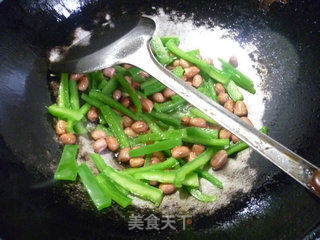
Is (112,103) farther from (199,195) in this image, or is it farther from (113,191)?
(199,195)

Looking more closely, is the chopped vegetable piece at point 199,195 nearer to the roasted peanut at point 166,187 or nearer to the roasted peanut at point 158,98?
the roasted peanut at point 166,187

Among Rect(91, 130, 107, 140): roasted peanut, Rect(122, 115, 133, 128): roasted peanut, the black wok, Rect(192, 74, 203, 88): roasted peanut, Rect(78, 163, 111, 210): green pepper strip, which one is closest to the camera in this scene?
the black wok

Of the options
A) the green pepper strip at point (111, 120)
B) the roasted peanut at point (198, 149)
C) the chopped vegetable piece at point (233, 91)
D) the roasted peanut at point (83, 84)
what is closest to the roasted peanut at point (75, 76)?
the roasted peanut at point (83, 84)

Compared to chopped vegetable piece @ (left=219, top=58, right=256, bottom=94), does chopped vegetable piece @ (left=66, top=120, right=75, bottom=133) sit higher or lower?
higher

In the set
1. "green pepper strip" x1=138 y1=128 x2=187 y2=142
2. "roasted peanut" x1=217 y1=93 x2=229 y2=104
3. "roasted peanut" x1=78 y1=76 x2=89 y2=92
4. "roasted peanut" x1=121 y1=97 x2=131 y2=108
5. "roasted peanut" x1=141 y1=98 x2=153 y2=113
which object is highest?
"roasted peanut" x1=78 y1=76 x2=89 y2=92

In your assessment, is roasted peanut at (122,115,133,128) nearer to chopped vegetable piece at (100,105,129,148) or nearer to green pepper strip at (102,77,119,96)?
chopped vegetable piece at (100,105,129,148)

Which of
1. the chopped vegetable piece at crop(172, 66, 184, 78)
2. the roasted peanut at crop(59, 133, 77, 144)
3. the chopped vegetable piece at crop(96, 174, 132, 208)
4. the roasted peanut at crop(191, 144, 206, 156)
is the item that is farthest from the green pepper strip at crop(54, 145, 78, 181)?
the chopped vegetable piece at crop(172, 66, 184, 78)
